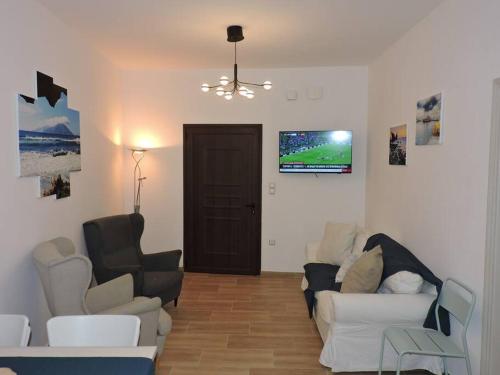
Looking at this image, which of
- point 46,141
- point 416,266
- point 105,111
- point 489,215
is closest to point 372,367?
point 416,266

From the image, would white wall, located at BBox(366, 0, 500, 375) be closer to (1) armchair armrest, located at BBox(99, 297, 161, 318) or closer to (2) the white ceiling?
(2) the white ceiling

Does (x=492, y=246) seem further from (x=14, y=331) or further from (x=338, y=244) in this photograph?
(x=14, y=331)

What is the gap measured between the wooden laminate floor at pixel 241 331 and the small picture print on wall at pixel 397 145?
1872 millimetres

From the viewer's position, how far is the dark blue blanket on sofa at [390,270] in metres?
3.01

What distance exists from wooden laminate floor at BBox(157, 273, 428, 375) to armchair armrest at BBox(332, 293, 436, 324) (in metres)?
0.53

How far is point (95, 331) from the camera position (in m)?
2.03

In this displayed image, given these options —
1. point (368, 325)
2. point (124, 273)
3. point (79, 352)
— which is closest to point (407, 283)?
point (368, 325)

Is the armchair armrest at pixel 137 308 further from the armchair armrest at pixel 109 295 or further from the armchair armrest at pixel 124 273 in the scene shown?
the armchair armrest at pixel 124 273

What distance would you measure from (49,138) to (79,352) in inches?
85.0

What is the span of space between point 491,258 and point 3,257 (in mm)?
3213

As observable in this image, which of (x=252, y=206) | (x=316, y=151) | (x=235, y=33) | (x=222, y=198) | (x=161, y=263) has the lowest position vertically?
(x=161, y=263)

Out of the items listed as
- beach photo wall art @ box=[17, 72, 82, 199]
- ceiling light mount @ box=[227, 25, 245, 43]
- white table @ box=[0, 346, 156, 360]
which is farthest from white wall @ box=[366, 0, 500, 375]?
beach photo wall art @ box=[17, 72, 82, 199]

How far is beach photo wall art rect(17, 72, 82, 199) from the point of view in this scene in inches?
122

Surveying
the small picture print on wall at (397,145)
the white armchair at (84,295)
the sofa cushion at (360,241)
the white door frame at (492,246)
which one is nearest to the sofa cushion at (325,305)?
the sofa cushion at (360,241)
